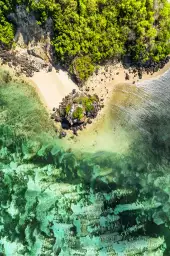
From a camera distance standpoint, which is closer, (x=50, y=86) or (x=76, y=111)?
(x=76, y=111)

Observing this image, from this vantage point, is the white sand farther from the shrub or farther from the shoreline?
the shrub

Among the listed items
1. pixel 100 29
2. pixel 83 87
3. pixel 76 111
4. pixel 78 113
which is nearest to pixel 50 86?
pixel 83 87

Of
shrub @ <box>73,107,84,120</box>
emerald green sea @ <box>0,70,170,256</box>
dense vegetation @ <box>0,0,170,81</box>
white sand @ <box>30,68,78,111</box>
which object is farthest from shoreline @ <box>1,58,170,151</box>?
shrub @ <box>73,107,84,120</box>

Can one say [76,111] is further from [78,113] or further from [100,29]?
[100,29]

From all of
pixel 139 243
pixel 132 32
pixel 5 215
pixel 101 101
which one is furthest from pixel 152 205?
pixel 132 32

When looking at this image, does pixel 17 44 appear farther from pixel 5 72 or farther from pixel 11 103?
pixel 11 103

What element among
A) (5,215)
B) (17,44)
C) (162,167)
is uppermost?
(17,44)
